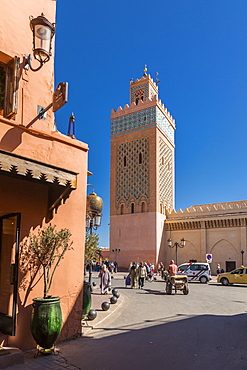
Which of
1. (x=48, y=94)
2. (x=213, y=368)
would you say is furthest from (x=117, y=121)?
(x=213, y=368)

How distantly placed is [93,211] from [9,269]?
3.59 metres

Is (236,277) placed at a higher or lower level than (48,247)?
lower

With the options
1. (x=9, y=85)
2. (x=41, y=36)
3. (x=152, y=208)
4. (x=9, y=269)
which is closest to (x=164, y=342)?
(x=9, y=269)

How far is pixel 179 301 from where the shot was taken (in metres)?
12.4

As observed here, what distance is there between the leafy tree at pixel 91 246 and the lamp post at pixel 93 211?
23 centimetres

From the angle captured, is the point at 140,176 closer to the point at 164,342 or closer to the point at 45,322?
the point at 164,342

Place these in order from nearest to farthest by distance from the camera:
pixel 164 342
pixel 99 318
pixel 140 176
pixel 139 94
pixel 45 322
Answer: pixel 45 322, pixel 164 342, pixel 99 318, pixel 140 176, pixel 139 94

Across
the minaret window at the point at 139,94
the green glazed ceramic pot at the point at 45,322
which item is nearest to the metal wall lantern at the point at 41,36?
the green glazed ceramic pot at the point at 45,322

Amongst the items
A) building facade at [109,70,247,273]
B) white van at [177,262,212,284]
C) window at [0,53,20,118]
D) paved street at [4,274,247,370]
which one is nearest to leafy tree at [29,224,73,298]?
paved street at [4,274,247,370]

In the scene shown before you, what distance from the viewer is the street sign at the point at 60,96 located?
21.1 ft

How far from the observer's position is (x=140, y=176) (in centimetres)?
3578

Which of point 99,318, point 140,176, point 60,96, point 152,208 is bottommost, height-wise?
point 99,318

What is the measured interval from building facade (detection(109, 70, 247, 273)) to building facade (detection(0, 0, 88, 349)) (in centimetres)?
2652

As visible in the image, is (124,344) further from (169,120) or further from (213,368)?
(169,120)
